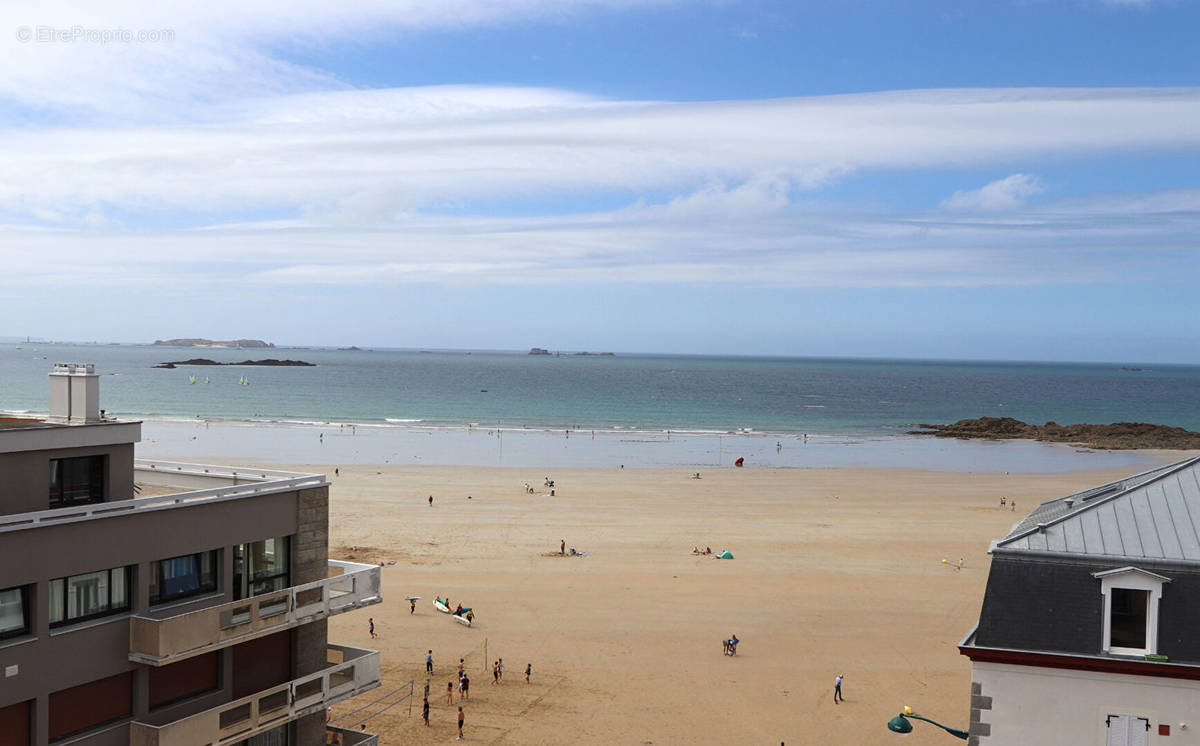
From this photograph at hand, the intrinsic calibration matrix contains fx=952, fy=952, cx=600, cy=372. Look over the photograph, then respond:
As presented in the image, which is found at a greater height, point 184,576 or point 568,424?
point 184,576

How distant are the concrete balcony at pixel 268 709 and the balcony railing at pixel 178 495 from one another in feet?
10.4

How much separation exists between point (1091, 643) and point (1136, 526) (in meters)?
1.99

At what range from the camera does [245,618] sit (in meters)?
15.3

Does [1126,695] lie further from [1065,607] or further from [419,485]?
[419,485]

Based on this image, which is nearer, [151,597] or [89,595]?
[89,595]

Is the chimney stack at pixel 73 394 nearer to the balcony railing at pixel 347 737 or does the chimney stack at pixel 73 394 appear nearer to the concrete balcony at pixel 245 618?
the concrete balcony at pixel 245 618

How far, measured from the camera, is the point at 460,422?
123625 millimetres

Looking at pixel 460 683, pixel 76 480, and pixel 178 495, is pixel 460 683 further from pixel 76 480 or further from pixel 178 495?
pixel 76 480

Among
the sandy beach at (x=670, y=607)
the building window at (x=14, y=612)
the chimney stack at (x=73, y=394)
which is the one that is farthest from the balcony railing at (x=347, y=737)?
the chimney stack at (x=73, y=394)

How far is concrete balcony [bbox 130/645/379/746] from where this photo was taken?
46.0 ft

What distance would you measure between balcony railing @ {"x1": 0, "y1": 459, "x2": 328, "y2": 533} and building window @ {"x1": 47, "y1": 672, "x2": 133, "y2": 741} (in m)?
2.47

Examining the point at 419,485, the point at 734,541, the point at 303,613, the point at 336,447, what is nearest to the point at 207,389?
the point at 336,447

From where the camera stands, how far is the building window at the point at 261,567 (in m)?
16.2

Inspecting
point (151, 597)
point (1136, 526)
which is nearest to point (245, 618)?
point (151, 597)
